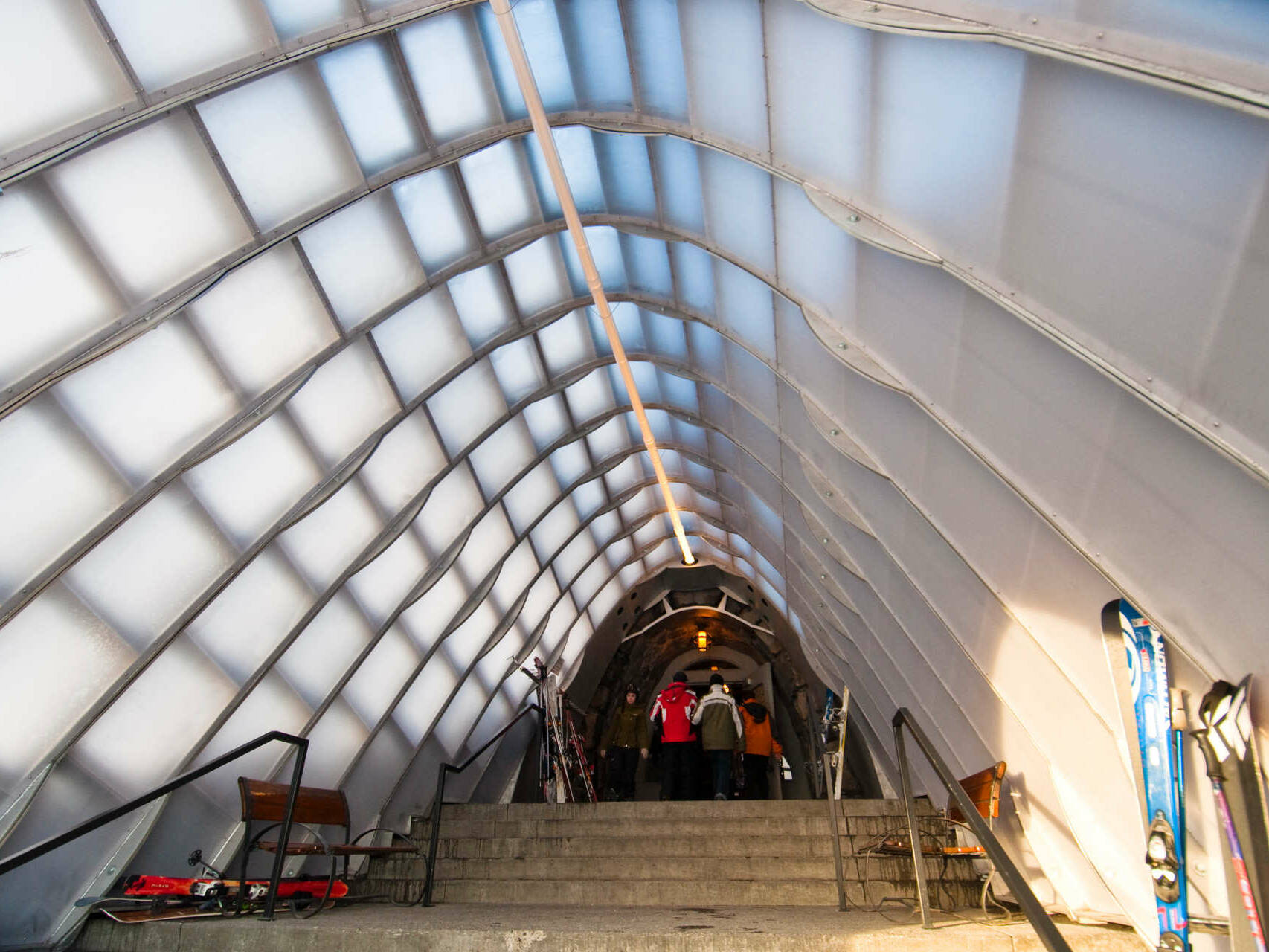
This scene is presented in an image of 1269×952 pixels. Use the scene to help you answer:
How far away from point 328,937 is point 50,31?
20.2ft

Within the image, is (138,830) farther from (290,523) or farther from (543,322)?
(543,322)

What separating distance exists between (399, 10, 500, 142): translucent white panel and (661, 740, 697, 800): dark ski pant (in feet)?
34.8

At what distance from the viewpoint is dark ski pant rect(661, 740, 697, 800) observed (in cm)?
1491

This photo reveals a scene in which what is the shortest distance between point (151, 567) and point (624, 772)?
11994 millimetres

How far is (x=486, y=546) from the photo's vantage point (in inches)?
581

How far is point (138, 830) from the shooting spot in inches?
371

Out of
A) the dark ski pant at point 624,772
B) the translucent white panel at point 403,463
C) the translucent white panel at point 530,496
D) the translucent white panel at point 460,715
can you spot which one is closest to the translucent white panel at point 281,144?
the translucent white panel at point 403,463

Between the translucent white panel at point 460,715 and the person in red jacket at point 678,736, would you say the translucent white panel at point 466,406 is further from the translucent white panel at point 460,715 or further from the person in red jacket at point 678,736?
the person in red jacket at point 678,736

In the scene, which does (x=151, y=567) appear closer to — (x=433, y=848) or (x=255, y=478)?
(x=255, y=478)

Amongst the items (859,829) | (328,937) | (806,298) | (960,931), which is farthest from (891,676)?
(328,937)

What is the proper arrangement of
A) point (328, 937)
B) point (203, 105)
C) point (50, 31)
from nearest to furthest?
1. point (328, 937)
2. point (50, 31)
3. point (203, 105)

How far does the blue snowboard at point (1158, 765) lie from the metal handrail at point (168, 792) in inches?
219

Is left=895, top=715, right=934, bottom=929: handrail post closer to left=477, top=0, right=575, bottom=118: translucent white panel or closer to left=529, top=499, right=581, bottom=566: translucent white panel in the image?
left=477, top=0, right=575, bottom=118: translucent white panel

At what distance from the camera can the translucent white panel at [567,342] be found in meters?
12.9
